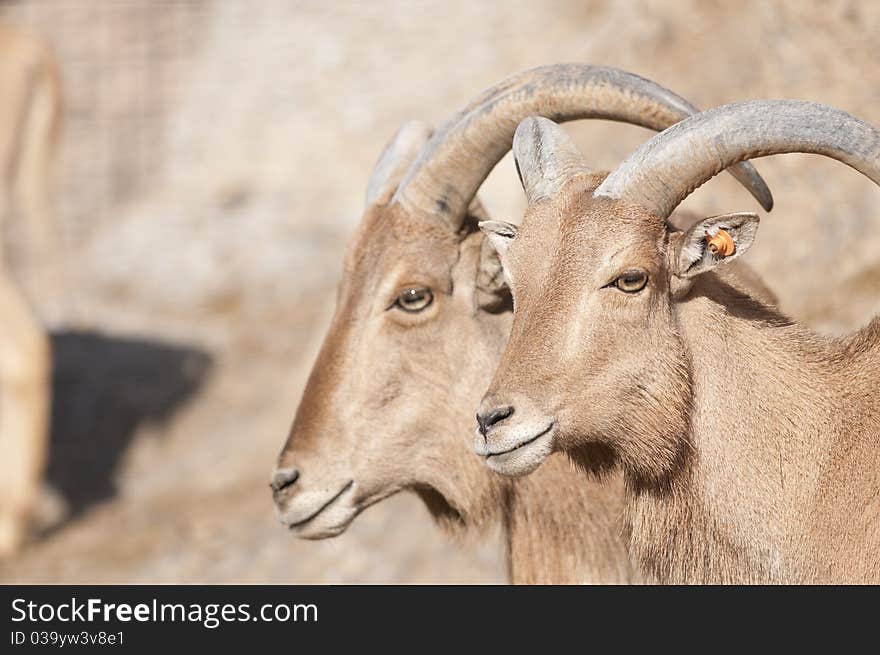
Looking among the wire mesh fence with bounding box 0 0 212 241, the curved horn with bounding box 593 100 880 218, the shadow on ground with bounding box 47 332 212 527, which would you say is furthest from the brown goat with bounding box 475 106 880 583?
the wire mesh fence with bounding box 0 0 212 241

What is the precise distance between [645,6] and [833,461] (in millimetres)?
8871

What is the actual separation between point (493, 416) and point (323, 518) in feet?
5.23

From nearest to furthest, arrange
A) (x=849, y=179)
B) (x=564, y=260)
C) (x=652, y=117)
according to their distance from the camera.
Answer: (x=564, y=260)
(x=652, y=117)
(x=849, y=179)

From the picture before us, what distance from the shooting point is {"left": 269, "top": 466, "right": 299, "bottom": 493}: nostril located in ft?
19.4

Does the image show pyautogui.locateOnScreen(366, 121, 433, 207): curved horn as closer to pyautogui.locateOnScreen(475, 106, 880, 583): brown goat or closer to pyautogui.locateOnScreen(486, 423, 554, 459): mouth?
pyautogui.locateOnScreen(475, 106, 880, 583): brown goat

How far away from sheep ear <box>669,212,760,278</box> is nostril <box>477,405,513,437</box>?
78 centimetres

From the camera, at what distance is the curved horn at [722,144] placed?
470 cm

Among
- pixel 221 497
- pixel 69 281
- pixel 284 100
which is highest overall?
pixel 284 100

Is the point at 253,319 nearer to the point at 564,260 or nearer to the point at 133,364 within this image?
the point at 133,364

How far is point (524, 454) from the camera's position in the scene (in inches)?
182

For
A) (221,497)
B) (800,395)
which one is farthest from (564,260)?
(221,497)

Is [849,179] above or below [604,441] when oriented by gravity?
above

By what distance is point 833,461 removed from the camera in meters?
4.84

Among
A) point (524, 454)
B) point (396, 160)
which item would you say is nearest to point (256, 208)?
point (396, 160)
